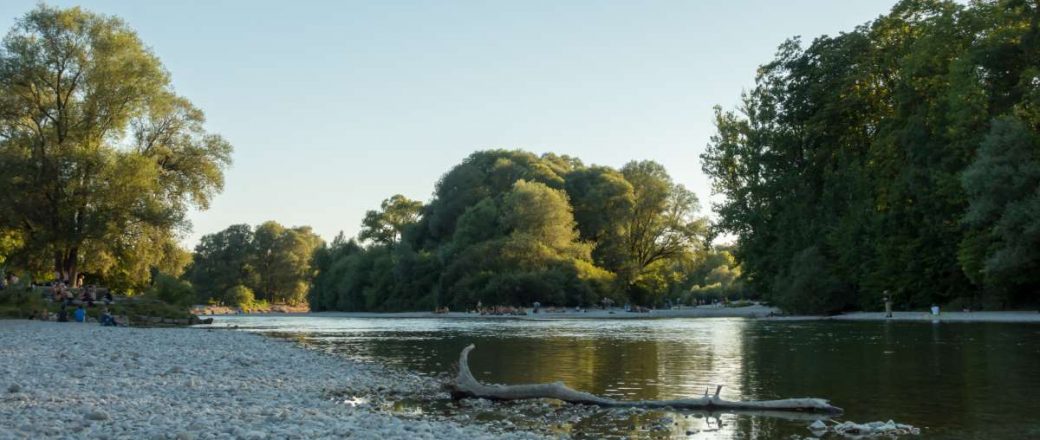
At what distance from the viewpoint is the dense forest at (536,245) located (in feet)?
248

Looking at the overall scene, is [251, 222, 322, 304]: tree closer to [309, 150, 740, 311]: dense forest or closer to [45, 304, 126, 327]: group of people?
[309, 150, 740, 311]: dense forest

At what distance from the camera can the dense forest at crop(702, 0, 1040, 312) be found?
36.9m

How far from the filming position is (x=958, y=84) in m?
40.3

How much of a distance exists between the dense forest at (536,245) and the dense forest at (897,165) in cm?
1829

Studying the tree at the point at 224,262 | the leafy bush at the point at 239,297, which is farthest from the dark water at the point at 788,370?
the tree at the point at 224,262

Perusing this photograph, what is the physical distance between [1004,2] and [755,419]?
119 ft

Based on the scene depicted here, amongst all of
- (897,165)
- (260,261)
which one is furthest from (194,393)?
(260,261)

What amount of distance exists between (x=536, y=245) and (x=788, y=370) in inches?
2247

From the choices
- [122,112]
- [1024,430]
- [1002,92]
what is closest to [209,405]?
[1024,430]

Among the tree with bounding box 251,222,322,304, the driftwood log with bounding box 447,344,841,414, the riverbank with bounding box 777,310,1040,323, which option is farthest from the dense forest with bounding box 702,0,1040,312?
the tree with bounding box 251,222,322,304

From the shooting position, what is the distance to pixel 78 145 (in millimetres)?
41906

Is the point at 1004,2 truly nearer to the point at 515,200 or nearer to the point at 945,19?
the point at 945,19

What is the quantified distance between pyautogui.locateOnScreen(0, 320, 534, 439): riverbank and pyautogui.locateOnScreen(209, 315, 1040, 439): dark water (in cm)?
236

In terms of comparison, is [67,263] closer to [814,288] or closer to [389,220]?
[814,288]
